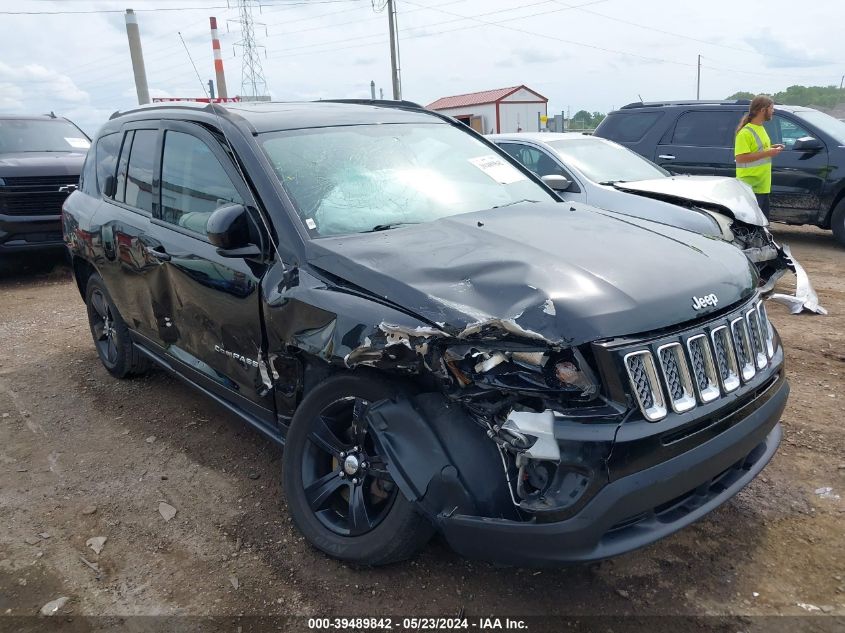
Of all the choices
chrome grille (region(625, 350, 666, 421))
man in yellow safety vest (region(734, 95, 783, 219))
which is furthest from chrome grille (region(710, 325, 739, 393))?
man in yellow safety vest (region(734, 95, 783, 219))

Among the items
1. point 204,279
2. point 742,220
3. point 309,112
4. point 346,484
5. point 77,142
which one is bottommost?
point 346,484

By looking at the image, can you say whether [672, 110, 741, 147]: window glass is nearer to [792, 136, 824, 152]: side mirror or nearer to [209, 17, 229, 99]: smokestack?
[792, 136, 824, 152]: side mirror

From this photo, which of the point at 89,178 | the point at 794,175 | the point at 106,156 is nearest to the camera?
the point at 106,156

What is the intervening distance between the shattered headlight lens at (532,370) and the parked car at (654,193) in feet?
8.81

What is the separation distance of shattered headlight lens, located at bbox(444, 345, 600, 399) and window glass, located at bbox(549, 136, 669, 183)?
490 centimetres

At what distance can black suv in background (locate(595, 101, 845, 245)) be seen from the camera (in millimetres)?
8695

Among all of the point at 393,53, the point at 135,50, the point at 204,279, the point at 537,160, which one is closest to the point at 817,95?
the point at 393,53

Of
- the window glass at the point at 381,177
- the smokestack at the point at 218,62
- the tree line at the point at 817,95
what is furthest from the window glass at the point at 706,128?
the tree line at the point at 817,95

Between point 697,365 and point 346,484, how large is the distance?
4.60ft

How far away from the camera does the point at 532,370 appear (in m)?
2.18

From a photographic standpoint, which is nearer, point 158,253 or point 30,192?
point 158,253

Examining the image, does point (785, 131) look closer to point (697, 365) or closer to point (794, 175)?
point (794, 175)

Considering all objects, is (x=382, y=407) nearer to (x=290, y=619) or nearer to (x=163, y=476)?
(x=290, y=619)

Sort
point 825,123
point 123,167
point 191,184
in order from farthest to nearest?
point 825,123 → point 123,167 → point 191,184
